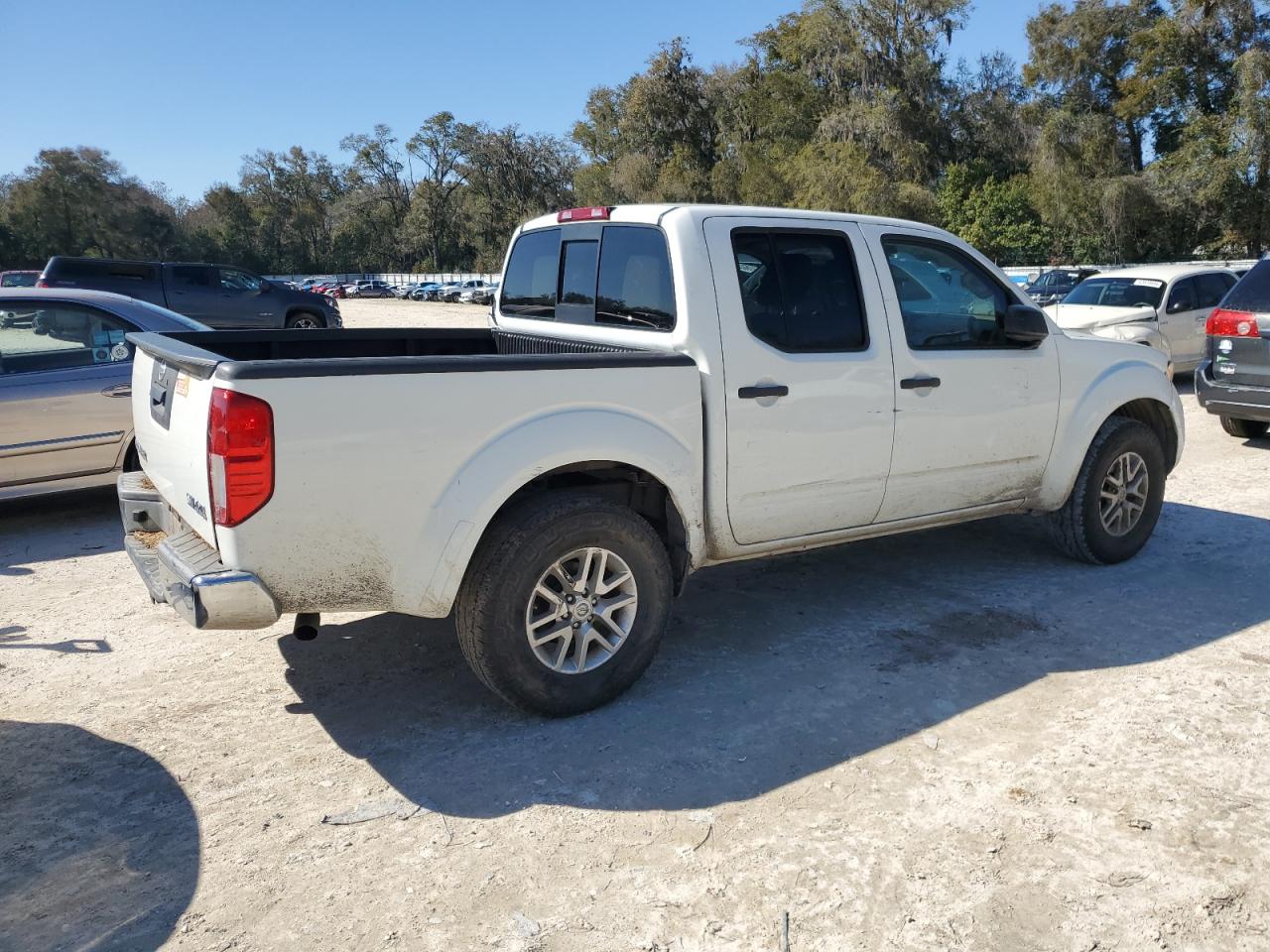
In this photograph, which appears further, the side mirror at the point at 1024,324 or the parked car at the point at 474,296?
the parked car at the point at 474,296

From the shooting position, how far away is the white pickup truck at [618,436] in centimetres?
320

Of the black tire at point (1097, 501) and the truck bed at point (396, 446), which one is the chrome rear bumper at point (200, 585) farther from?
the black tire at point (1097, 501)

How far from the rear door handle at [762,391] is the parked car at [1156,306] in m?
9.77

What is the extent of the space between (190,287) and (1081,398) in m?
16.1

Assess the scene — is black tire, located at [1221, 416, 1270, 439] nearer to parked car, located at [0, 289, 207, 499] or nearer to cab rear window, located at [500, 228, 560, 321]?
cab rear window, located at [500, 228, 560, 321]

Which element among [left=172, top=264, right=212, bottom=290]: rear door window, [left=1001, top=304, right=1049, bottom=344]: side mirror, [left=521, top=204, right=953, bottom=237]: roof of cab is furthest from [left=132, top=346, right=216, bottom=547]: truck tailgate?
[left=172, top=264, right=212, bottom=290]: rear door window

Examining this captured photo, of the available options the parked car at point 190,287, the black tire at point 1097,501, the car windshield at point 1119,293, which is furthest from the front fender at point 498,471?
the parked car at point 190,287

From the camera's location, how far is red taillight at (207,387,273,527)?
3.04 metres

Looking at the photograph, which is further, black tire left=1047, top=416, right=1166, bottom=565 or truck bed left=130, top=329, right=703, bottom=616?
black tire left=1047, top=416, right=1166, bottom=565

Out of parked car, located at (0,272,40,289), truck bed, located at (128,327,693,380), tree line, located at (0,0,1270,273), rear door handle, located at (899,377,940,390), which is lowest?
rear door handle, located at (899,377,940,390)

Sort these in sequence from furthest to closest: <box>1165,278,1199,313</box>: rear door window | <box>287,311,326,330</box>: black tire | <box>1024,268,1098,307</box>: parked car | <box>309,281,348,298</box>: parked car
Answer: <box>309,281,348,298</box>: parked car → <box>1024,268,1098,307</box>: parked car → <box>287,311,326,330</box>: black tire → <box>1165,278,1199,313</box>: rear door window

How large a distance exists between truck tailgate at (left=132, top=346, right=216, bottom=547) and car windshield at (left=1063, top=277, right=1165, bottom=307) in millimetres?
12249

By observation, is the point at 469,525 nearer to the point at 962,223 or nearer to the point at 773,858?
the point at 773,858

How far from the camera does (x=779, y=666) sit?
427cm
